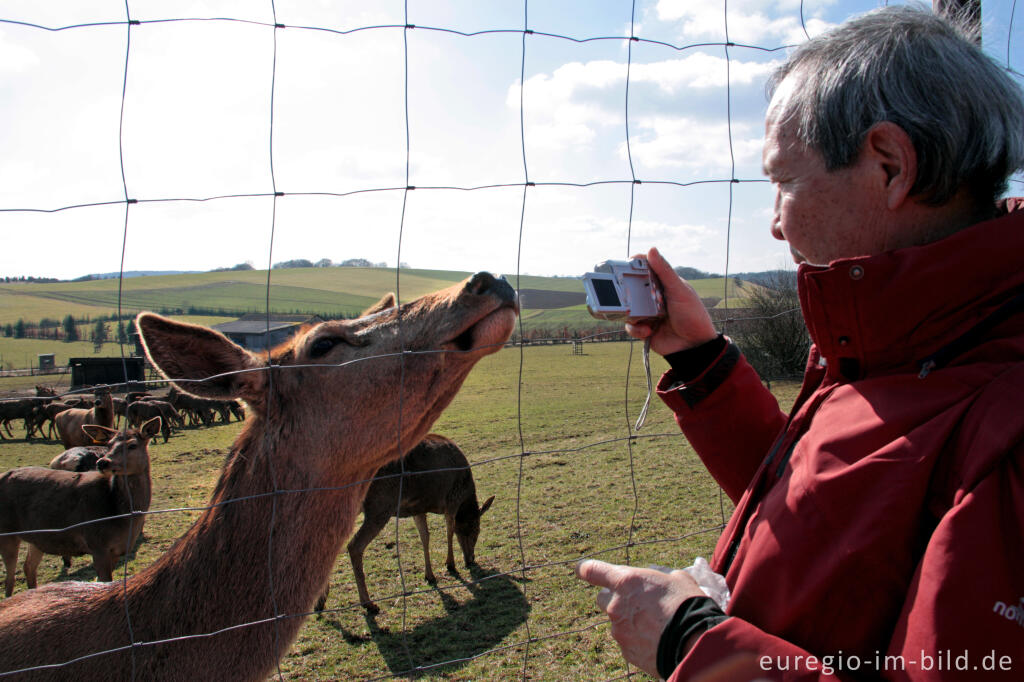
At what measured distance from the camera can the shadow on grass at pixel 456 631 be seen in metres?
5.17

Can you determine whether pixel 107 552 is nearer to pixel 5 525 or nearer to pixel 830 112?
pixel 5 525

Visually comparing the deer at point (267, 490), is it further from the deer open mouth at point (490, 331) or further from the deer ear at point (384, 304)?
the deer ear at point (384, 304)

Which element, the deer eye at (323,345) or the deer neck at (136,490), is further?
the deer neck at (136,490)

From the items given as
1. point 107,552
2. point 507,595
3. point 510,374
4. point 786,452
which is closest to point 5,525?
point 107,552

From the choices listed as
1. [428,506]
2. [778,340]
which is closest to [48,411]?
[428,506]

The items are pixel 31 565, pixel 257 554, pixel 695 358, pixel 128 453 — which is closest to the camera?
pixel 695 358

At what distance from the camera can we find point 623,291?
6.23 ft

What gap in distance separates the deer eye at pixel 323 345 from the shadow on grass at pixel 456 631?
3.01m

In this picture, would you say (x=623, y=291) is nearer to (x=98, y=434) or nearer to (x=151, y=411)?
(x=98, y=434)

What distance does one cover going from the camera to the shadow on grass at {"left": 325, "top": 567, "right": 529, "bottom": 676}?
17.0 feet

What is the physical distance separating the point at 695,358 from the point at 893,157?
0.83 metres

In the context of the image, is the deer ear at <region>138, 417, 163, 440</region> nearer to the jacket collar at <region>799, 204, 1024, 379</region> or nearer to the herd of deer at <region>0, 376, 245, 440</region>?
the herd of deer at <region>0, 376, 245, 440</region>

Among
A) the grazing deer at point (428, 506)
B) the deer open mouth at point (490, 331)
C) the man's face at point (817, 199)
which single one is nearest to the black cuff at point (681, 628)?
the man's face at point (817, 199)

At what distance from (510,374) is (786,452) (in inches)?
1258
